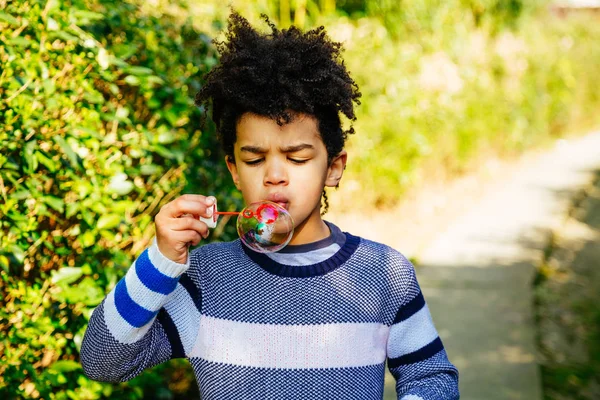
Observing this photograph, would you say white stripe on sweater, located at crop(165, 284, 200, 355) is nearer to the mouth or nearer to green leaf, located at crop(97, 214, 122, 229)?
the mouth

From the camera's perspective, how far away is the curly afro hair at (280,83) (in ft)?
6.20

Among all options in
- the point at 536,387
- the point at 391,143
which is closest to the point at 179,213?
the point at 536,387

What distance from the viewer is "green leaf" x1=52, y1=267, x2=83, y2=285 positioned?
2201 millimetres

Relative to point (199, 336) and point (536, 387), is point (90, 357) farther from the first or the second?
point (536, 387)

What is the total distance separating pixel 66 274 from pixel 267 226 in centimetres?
79

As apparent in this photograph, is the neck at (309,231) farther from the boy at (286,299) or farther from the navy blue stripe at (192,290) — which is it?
the navy blue stripe at (192,290)

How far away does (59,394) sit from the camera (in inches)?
91.0

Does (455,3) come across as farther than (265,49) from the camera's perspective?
Yes

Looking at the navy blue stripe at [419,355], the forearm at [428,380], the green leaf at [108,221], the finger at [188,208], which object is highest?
the finger at [188,208]

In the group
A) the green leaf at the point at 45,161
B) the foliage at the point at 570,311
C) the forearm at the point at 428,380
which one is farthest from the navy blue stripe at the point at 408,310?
the foliage at the point at 570,311

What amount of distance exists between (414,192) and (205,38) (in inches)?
193

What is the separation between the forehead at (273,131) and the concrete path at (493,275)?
2.17m

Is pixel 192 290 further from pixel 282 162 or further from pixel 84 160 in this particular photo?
pixel 84 160

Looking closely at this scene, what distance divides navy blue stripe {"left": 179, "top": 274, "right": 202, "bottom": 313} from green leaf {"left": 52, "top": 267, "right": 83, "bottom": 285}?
50 centimetres
